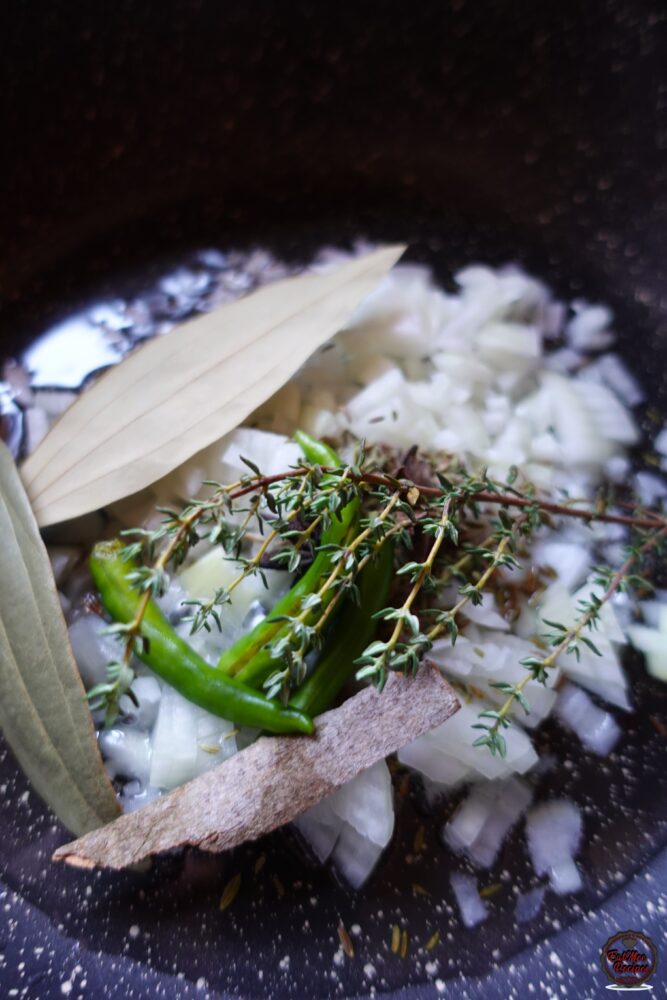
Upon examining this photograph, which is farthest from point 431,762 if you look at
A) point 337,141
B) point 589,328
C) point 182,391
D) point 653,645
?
point 337,141

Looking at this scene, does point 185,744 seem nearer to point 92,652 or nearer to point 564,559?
point 92,652

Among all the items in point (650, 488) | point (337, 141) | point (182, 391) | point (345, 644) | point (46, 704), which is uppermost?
point (337, 141)

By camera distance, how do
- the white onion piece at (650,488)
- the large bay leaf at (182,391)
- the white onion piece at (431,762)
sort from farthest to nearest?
1. the white onion piece at (650,488)
2. the large bay leaf at (182,391)
3. the white onion piece at (431,762)

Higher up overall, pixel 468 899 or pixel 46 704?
pixel 46 704

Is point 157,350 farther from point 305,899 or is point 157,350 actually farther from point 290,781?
point 305,899

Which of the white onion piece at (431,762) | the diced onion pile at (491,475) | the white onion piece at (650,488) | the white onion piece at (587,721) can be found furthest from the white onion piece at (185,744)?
the white onion piece at (650,488)

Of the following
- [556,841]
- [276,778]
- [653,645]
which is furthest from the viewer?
[653,645]

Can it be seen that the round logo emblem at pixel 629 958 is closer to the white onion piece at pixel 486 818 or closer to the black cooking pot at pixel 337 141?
the white onion piece at pixel 486 818
